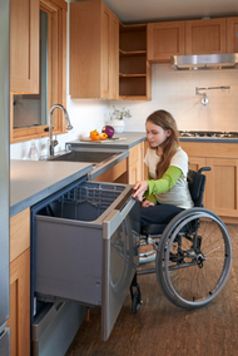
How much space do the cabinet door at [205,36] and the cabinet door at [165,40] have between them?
0.25ft

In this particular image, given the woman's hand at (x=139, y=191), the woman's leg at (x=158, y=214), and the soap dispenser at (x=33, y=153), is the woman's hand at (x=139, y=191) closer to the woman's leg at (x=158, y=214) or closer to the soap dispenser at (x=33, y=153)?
the woman's leg at (x=158, y=214)

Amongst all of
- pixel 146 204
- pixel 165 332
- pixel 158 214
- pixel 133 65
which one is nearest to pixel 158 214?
pixel 158 214

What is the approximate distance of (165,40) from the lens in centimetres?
418

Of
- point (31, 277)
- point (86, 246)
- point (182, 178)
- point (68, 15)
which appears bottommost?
point (31, 277)

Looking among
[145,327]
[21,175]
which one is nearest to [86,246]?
[21,175]

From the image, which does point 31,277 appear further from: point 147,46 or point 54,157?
point 147,46

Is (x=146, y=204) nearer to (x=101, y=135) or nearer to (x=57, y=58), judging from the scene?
(x=101, y=135)

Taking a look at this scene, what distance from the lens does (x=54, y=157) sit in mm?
2764

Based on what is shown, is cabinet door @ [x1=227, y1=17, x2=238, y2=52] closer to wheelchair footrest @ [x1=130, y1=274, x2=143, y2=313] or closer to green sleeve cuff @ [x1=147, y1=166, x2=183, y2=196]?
green sleeve cuff @ [x1=147, y1=166, x2=183, y2=196]

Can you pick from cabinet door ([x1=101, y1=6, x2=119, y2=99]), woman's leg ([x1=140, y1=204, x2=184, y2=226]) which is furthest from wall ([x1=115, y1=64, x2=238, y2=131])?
woman's leg ([x1=140, y1=204, x2=184, y2=226])

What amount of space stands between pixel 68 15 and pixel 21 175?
7.03ft

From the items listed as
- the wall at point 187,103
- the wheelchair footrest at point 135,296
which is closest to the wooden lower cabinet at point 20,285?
the wheelchair footrest at point 135,296

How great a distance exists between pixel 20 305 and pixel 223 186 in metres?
2.99

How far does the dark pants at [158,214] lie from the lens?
2137mm
